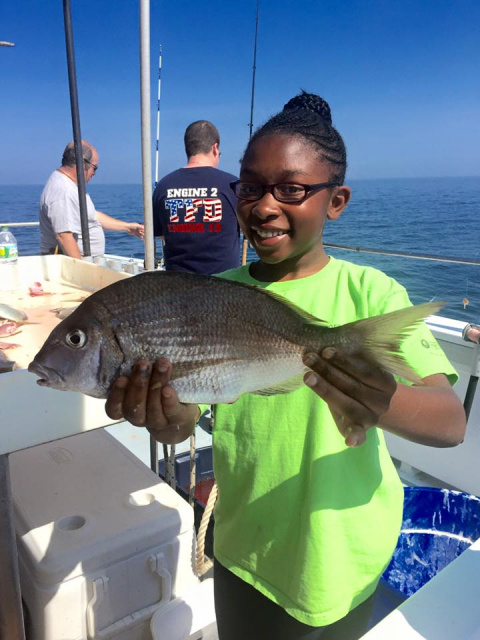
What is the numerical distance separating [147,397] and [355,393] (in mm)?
437

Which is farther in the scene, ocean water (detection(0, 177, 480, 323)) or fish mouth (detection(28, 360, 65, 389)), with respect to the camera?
ocean water (detection(0, 177, 480, 323))

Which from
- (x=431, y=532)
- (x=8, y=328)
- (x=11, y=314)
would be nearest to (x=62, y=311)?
(x=11, y=314)

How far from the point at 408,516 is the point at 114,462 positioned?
1706 millimetres

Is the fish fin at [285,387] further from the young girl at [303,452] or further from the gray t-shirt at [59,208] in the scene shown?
the gray t-shirt at [59,208]

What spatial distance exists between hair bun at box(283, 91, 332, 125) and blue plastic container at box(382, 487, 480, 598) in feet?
7.02

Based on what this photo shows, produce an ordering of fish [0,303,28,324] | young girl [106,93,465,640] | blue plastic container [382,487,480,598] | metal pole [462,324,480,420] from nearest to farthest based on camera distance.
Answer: young girl [106,93,465,640] < fish [0,303,28,324] < blue plastic container [382,487,480,598] < metal pole [462,324,480,420]

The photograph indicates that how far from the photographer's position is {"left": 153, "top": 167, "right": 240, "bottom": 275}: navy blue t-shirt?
12.4 feet

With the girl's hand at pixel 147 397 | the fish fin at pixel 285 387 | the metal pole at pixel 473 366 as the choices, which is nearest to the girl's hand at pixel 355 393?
the fish fin at pixel 285 387

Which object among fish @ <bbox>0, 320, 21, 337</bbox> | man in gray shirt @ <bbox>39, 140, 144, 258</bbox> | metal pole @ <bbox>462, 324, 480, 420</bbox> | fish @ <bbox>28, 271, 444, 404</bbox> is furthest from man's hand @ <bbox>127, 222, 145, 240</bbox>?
fish @ <bbox>28, 271, 444, 404</bbox>

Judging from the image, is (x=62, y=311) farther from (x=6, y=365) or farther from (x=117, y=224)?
(x=117, y=224)

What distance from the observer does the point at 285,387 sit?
44.1 inches

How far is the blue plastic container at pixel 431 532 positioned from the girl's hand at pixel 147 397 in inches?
82.2

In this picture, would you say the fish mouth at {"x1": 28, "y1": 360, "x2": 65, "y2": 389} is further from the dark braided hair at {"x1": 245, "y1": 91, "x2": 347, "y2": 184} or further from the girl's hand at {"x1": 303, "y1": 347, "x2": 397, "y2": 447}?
the dark braided hair at {"x1": 245, "y1": 91, "x2": 347, "y2": 184}

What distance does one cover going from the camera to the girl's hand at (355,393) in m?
0.93
